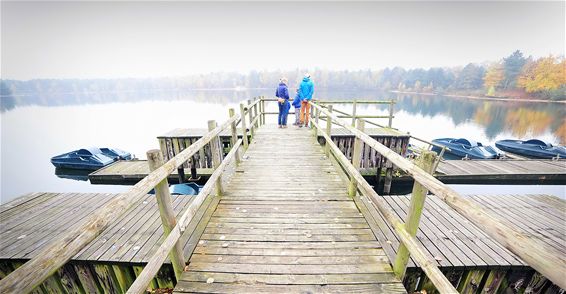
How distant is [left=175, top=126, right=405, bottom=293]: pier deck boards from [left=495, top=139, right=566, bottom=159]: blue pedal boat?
1816cm

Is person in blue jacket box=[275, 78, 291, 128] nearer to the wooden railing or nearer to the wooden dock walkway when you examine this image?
the wooden dock walkway

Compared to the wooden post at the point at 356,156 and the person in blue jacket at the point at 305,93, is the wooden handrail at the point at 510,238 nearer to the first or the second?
the wooden post at the point at 356,156

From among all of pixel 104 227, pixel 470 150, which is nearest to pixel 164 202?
pixel 104 227

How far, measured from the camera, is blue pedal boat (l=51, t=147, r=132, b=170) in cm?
1409

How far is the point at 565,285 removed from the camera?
2.99ft

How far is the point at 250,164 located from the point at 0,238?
4.50 metres

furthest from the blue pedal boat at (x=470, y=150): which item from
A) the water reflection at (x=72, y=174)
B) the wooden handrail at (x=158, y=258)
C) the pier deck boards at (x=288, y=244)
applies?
the water reflection at (x=72, y=174)

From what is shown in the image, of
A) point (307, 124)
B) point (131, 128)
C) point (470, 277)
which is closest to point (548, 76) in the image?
point (307, 124)

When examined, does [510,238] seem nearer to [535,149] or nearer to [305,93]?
[305,93]

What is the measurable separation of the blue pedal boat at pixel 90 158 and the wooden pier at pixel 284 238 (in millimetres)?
10475

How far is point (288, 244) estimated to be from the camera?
2920 mm

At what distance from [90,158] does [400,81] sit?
118144 mm

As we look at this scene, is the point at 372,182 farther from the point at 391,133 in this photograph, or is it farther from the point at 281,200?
the point at 281,200

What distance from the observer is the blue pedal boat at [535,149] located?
14241mm
